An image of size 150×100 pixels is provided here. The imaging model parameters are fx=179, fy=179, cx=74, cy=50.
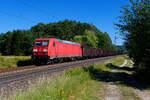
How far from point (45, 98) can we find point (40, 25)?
92.6 meters

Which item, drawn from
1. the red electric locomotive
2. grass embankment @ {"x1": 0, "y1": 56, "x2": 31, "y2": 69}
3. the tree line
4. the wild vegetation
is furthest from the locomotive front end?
the tree line

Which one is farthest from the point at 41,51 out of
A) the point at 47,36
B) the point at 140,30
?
the point at 47,36

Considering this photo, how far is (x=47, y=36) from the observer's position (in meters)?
68.5

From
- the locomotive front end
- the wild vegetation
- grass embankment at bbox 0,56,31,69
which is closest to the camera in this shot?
the wild vegetation

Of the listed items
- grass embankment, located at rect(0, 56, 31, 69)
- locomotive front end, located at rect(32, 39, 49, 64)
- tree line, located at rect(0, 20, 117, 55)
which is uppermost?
tree line, located at rect(0, 20, 117, 55)

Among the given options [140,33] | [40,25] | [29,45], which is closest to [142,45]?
[140,33]

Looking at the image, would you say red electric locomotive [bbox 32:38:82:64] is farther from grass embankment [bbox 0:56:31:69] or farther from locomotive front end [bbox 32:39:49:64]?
grass embankment [bbox 0:56:31:69]

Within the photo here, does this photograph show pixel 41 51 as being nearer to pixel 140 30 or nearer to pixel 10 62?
pixel 10 62

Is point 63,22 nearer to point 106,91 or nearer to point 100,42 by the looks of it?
point 100,42

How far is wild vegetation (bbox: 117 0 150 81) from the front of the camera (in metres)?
11.8

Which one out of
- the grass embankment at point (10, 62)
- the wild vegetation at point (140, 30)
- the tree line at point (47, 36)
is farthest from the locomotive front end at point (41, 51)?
the tree line at point (47, 36)

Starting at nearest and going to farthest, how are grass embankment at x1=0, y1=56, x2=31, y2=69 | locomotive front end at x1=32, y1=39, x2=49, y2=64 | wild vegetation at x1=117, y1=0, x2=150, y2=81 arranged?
wild vegetation at x1=117, y1=0, x2=150, y2=81
locomotive front end at x1=32, y1=39, x2=49, y2=64
grass embankment at x1=0, y1=56, x2=31, y2=69

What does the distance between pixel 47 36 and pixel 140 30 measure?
2293 inches

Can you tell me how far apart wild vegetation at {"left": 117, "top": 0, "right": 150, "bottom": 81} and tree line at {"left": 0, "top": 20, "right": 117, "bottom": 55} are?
1839 inches
